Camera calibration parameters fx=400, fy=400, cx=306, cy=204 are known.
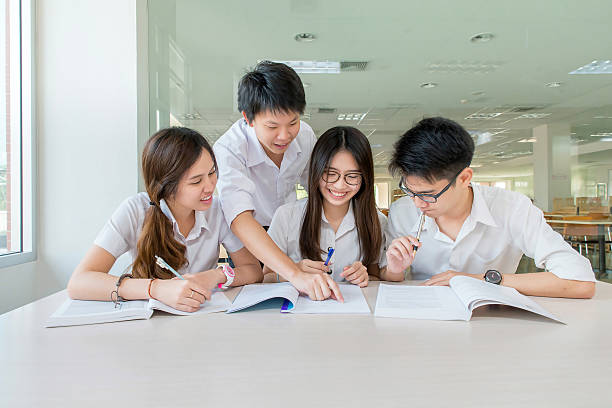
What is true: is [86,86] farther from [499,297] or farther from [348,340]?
[499,297]

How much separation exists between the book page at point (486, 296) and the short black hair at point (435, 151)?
366mm

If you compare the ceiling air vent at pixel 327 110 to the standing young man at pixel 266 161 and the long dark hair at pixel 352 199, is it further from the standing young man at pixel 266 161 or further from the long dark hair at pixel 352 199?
the long dark hair at pixel 352 199

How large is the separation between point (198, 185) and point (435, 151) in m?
0.76

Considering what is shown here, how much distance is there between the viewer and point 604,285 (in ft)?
4.16

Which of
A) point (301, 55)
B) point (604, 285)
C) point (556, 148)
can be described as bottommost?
point (604, 285)

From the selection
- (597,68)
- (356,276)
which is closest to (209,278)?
(356,276)

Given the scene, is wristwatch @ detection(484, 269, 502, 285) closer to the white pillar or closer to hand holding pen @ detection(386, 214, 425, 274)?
hand holding pen @ detection(386, 214, 425, 274)

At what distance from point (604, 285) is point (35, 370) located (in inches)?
59.5

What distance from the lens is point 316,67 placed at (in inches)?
104

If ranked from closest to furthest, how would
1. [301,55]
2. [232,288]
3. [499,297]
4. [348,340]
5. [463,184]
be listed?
[348,340], [499,297], [232,288], [463,184], [301,55]

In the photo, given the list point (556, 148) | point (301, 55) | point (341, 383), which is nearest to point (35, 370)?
point (341, 383)

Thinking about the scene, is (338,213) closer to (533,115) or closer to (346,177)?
(346,177)

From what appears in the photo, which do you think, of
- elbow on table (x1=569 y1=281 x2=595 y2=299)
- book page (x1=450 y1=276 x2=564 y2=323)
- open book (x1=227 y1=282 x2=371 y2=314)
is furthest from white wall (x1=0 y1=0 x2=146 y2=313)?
elbow on table (x1=569 y1=281 x2=595 y2=299)

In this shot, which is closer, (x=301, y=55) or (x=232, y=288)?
(x=232, y=288)
